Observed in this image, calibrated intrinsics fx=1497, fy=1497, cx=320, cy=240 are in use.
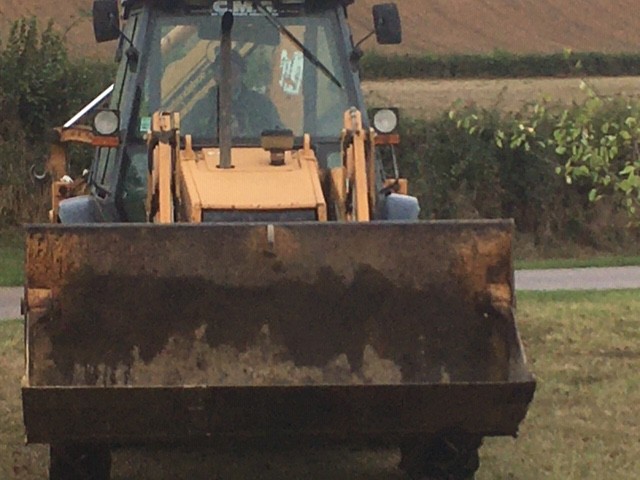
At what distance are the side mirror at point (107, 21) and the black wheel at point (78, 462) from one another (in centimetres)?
229

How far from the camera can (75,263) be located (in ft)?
19.8

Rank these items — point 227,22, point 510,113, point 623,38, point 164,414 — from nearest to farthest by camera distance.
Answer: point 164,414 → point 227,22 → point 510,113 → point 623,38

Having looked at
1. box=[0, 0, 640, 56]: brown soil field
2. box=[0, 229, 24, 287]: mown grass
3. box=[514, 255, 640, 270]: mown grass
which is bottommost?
box=[0, 0, 640, 56]: brown soil field

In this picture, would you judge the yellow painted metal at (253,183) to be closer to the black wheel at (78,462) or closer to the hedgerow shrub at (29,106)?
the black wheel at (78,462)

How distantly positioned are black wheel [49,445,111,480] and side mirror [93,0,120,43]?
2287mm

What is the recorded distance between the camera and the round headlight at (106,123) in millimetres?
7594

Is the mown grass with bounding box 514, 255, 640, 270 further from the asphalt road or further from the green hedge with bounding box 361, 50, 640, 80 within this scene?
the green hedge with bounding box 361, 50, 640, 80

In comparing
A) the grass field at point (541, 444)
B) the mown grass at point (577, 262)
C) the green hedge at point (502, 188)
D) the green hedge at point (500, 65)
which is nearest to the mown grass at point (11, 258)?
the grass field at point (541, 444)

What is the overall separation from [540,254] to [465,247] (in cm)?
1382

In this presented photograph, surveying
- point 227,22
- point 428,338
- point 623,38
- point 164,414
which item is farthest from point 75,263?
point 623,38

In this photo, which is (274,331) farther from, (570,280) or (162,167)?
(570,280)

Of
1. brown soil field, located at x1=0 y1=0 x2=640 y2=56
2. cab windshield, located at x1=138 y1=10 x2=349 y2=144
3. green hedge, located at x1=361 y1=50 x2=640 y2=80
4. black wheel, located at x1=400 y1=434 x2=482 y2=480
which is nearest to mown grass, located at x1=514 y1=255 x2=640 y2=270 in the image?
cab windshield, located at x1=138 y1=10 x2=349 y2=144

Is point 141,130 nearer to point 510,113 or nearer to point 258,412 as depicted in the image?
point 258,412

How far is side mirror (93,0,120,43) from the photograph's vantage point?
25.7 feet
